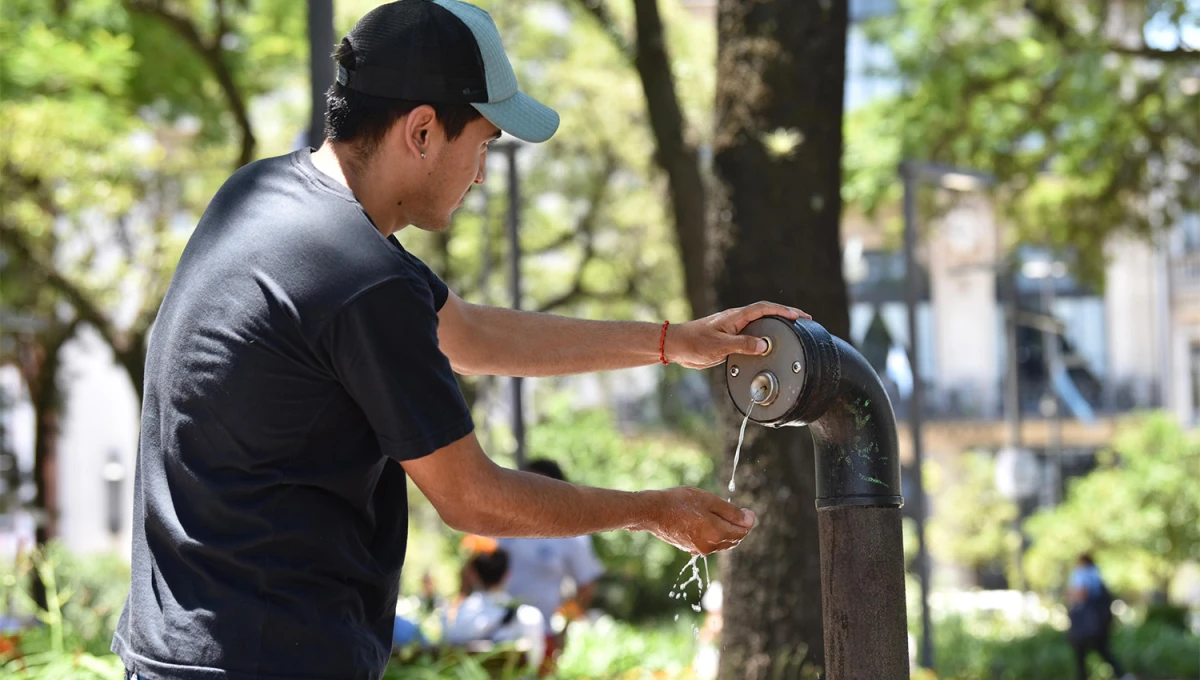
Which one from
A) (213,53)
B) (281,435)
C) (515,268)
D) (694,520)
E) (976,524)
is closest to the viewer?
(281,435)

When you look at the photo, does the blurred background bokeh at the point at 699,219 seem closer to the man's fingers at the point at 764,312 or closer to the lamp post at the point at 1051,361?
the lamp post at the point at 1051,361

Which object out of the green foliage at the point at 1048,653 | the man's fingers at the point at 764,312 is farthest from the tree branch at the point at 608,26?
the man's fingers at the point at 764,312

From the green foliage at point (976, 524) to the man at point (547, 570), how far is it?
26001mm

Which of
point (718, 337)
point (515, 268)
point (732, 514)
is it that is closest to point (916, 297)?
point (515, 268)

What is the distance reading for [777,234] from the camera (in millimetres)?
6535

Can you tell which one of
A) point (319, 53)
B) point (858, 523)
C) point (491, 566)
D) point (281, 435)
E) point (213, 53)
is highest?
point (213, 53)

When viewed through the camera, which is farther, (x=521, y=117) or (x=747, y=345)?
(x=747, y=345)

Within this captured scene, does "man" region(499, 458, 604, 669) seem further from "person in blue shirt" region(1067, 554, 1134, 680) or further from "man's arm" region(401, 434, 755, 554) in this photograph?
"person in blue shirt" region(1067, 554, 1134, 680)

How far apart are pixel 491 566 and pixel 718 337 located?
4884mm

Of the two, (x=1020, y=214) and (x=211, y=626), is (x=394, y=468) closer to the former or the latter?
(x=211, y=626)

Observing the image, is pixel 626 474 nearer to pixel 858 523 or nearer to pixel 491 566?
pixel 491 566

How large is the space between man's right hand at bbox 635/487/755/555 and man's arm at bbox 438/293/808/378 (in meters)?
0.44

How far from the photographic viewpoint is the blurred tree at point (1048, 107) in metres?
13.7

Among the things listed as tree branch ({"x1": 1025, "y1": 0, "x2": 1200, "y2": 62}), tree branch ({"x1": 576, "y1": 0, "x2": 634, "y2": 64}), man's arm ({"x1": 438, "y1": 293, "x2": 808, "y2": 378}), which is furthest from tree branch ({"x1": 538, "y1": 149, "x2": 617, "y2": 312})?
man's arm ({"x1": 438, "y1": 293, "x2": 808, "y2": 378})
